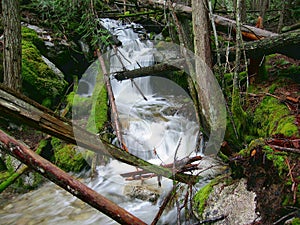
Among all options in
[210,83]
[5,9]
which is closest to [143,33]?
[5,9]

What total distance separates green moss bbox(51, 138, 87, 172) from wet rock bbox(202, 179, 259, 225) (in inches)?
119

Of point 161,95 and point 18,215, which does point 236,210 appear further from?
point 161,95

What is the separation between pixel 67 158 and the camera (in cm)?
558

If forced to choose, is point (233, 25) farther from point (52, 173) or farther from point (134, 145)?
point (52, 173)

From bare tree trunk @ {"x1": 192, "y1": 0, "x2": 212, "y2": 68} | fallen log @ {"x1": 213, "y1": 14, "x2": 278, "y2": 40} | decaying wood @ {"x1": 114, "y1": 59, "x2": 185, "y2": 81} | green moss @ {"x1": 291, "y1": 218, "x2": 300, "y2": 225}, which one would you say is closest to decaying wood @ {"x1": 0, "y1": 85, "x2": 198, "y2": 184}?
green moss @ {"x1": 291, "y1": 218, "x2": 300, "y2": 225}

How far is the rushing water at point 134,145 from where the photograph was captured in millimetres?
4147

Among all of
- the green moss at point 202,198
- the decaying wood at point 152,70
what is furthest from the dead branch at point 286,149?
the decaying wood at point 152,70

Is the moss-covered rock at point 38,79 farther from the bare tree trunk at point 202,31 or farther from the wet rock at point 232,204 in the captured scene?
the wet rock at point 232,204

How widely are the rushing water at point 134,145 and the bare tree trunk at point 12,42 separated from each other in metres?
1.98

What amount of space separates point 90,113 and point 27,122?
456cm

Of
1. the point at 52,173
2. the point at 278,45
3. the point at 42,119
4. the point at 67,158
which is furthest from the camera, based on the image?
the point at 67,158

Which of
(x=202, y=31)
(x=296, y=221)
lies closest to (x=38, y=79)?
(x=202, y=31)

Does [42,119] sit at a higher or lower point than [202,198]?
higher

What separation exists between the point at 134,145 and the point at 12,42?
3.07 m
